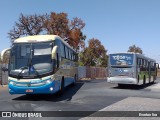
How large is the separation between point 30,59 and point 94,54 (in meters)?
55.0

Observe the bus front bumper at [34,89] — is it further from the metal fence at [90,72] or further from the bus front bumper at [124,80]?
the metal fence at [90,72]

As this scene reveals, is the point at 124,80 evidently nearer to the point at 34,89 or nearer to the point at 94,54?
the point at 34,89

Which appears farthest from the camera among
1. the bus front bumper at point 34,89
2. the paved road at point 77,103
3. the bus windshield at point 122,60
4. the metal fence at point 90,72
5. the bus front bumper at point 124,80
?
the metal fence at point 90,72

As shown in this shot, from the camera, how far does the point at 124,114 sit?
1046cm

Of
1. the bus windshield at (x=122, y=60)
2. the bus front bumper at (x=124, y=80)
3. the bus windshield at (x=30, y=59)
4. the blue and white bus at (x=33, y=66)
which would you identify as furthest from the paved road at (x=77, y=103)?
the bus windshield at (x=122, y=60)

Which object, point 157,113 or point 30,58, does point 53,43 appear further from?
point 157,113

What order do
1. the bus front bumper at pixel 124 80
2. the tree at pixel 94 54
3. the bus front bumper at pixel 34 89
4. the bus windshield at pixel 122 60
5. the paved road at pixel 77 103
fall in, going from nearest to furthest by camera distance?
the paved road at pixel 77 103 < the bus front bumper at pixel 34 89 < the bus front bumper at pixel 124 80 < the bus windshield at pixel 122 60 < the tree at pixel 94 54

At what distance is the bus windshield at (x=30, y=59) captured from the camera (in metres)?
15.0

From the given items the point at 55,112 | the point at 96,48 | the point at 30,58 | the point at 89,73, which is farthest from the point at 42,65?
the point at 96,48

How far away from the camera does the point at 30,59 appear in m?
15.2

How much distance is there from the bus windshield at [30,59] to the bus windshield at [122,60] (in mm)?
9775

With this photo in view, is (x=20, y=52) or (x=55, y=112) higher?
(x=20, y=52)

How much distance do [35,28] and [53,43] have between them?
27516mm

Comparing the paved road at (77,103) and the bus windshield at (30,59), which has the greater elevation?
the bus windshield at (30,59)
